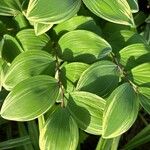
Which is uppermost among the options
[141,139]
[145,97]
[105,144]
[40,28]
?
[40,28]

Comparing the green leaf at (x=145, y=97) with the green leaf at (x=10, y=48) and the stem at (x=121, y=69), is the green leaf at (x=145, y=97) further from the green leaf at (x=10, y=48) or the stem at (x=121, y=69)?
the green leaf at (x=10, y=48)

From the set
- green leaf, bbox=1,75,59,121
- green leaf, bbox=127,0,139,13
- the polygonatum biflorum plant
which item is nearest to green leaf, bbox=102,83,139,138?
the polygonatum biflorum plant

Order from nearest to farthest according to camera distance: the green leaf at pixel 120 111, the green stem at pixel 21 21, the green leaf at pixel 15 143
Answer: the green leaf at pixel 120 111 < the green stem at pixel 21 21 < the green leaf at pixel 15 143

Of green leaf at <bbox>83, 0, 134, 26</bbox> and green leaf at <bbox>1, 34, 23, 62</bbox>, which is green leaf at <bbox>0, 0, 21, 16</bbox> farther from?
green leaf at <bbox>83, 0, 134, 26</bbox>

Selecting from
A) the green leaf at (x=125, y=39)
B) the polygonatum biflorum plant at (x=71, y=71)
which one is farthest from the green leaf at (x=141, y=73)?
the green leaf at (x=125, y=39)

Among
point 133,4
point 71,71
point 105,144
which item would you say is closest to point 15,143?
point 105,144

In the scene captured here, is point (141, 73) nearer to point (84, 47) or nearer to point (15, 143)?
point (84, 47)

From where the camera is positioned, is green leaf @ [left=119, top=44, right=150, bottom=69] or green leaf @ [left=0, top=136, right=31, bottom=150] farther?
green leaf @ [left=0, top=136, right=31, bottom=150]
